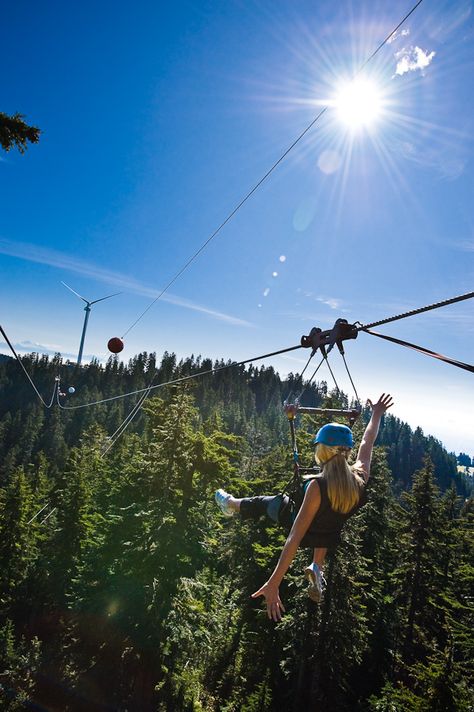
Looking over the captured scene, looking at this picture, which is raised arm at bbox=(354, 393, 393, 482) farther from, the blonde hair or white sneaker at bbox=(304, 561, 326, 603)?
white sneaker at bbox=(304, 561, 326, 603)

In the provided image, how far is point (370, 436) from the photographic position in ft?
15.0

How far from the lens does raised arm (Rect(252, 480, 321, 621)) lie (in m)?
3.21

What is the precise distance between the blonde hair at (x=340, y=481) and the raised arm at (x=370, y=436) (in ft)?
1.86

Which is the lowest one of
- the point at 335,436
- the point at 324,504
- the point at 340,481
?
the point at 324,504

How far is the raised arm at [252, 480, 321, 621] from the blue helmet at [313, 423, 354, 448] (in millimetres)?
485

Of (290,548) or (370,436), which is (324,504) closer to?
(290,548)

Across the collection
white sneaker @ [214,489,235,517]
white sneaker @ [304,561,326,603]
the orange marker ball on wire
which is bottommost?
white sneaker @ [304,561,326,603]

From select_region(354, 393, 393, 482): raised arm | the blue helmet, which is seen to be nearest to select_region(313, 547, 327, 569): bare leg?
select_region(354, 393, 393, 482): raised arm

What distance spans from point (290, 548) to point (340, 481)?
0.80 meters

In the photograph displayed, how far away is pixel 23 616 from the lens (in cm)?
2892

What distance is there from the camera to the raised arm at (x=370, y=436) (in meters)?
4.37

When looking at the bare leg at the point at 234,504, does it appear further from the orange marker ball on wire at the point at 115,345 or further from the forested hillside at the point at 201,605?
the forested hillside at the point at 201,605

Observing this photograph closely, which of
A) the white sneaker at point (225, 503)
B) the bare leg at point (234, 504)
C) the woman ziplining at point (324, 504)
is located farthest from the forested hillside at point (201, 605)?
the woman ziplining at point (324, 504)

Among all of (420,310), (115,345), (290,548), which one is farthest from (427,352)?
(115,345)
